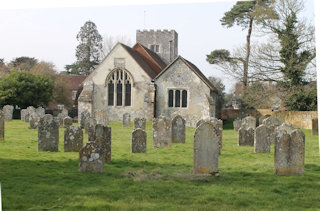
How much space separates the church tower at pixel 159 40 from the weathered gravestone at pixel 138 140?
1222 inches

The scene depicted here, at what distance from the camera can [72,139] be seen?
11367 mm

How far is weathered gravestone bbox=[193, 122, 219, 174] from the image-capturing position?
7922mm

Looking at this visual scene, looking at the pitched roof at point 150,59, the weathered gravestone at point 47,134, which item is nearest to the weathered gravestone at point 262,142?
the weathered gravestone at point 47,134

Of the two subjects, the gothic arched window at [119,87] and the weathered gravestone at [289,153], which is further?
the gothic arched window at [119,87]

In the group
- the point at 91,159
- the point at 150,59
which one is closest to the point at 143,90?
the point at 150,59

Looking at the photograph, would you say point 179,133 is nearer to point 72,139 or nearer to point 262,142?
point 262,142

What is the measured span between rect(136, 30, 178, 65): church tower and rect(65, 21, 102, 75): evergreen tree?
18.6ft

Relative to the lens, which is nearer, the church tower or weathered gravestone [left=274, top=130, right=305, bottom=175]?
weathered gravestone [left=274, top=130, right=305, bottom=175]

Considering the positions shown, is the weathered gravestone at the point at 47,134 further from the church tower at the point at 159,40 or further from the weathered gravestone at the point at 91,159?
the church tower at the point at 159,40

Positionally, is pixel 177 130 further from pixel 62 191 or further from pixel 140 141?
pixel 62 191

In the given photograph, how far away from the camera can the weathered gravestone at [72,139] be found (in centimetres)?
1132

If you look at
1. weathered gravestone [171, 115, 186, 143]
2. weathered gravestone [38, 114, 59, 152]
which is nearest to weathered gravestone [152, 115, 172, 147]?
weathered gravestone [171, 115, 186, 143]

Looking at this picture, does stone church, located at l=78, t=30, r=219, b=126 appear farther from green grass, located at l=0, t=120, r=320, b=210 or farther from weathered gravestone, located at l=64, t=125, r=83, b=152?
green grass, located at l=0, t=120, r=320, b=210

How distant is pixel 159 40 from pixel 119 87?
14.8 meters
